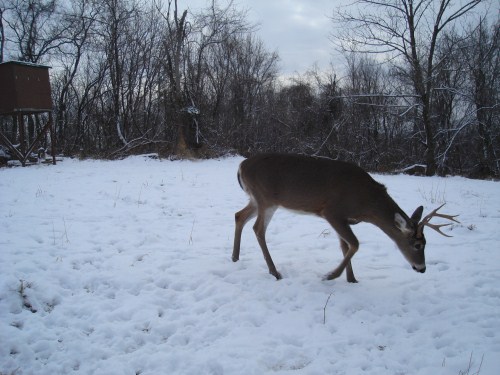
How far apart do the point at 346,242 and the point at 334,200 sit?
0.49 m

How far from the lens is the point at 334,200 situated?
468 centimetres

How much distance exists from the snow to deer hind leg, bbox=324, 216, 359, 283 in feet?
0.37

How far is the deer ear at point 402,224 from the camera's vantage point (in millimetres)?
4465

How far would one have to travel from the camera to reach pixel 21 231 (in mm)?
5488

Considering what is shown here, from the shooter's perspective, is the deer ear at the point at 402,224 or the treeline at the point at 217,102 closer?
the deer ear at the point at 402,224

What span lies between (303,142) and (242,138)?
3.20m

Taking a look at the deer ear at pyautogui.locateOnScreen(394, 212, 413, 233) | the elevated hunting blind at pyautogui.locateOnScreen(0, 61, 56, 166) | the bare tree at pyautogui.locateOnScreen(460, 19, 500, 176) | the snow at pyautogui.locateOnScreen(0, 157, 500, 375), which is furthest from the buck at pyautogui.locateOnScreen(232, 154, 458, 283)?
the bare tree at pyautogui.locateOnScreen(460, 19, 500, 176)

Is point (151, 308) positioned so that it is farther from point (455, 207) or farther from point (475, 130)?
point (475, 130)

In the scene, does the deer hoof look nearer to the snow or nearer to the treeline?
the snow

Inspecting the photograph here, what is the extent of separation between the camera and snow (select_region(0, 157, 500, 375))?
3176mm

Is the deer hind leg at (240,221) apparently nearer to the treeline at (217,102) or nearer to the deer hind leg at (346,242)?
the deer hind leg at (346,242)

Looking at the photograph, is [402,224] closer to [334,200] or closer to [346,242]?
[346,242]

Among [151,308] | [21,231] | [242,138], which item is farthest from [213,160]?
[151,308]

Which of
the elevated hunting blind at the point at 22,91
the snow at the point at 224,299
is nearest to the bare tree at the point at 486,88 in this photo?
the snow at the point at 224,299
